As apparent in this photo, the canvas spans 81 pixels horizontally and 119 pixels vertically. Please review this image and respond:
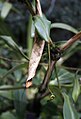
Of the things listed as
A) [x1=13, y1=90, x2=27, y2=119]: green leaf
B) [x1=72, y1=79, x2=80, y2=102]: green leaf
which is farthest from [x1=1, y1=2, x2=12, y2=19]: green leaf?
[x1=72, y1=79, x2=80, y2=102]: green leaf

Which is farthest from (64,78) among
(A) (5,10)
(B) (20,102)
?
(A) (5,10)

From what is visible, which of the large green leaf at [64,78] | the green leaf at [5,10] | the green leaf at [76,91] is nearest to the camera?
the green leaf at [76,91]

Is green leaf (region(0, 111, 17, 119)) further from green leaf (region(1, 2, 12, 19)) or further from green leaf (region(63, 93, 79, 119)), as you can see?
green leaf (region(1, 2, 12, 19))

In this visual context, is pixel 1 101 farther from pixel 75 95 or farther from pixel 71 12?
pixel 71 12

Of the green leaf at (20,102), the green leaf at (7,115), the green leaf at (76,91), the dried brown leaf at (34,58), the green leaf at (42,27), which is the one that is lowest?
the green leaf at (7,115)

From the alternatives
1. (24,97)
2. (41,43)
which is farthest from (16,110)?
(41,43)

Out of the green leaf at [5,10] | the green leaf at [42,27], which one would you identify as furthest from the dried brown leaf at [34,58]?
the green leaf at [5,10]

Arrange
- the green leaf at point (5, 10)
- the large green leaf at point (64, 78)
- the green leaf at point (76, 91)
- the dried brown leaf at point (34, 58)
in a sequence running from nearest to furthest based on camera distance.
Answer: the dried brown leaf at point (34, 58) < the green leaf at point (76, 91) < the large green leaf at point (64, 78) < the green leaf at point (5, 10)

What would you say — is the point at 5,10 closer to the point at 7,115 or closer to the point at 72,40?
the point at 7,115

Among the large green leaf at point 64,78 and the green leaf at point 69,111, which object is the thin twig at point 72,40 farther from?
the large green leaf at point 64,78
